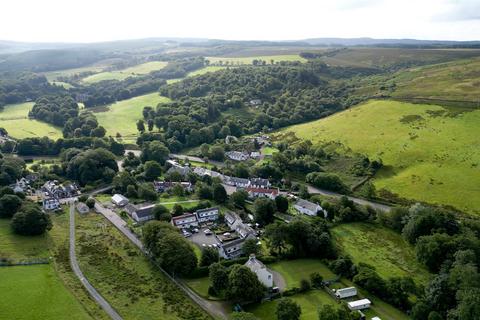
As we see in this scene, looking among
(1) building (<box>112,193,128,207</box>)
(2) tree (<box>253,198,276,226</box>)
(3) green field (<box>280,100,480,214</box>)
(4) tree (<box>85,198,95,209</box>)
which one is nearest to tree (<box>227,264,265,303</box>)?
(2) tree (<box>253,198,276,226</box>)

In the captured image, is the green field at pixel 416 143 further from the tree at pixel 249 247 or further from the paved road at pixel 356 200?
the tree at pixel 249 247

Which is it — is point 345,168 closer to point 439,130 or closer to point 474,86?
point 439,130

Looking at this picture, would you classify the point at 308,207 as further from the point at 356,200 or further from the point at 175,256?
the point at 175,256

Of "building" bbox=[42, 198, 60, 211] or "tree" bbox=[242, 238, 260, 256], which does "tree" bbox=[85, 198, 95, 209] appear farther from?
"tree" bbox=[242, 238, 260, 256]

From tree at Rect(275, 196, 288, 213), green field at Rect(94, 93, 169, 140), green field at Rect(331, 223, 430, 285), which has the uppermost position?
green field at Rect(94, 93, 169, 140)

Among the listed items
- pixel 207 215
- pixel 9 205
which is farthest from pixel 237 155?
pixel 9 205
